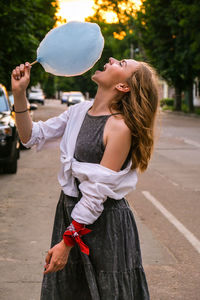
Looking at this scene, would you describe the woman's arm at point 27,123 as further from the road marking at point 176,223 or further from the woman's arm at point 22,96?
the road marking at point 176,223

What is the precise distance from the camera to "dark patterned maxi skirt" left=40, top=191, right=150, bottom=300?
2.79 metres

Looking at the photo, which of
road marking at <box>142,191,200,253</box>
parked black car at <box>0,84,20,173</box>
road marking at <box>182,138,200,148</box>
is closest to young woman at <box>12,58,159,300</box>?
road marking at <box>142,191,200,253</box>

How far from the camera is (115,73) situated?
276 cm

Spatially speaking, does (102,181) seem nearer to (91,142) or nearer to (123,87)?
(91,142)

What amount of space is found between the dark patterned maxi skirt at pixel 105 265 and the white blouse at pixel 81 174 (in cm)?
10

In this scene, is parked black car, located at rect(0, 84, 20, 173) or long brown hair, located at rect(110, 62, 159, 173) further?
parked black car, located at rect(0, 84, 20, 173)

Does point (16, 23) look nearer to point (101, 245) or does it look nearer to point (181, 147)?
point (181, 147)

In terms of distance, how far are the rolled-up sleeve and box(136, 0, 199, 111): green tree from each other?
34511mm

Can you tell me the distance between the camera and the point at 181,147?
17.4 m

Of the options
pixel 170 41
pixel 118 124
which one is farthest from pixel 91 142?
pixel 170 41

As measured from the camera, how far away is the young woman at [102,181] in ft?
8.71

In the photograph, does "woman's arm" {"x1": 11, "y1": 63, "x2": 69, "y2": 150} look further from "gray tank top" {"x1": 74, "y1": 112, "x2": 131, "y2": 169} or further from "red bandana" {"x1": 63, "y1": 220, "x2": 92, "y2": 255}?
"red bandana" {"x1": 63, "y1": 220, "x2": 92, "y2": 255}

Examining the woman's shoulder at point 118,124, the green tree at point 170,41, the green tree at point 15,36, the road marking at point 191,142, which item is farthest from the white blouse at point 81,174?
the green tree at point 170,41

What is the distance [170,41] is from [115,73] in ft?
134
